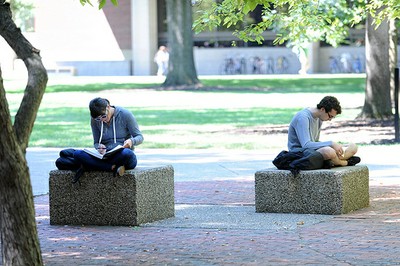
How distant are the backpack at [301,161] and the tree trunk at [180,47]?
31.6 meters

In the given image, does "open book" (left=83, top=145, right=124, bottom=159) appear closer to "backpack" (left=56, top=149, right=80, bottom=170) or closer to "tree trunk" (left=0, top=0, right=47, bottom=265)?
"backpack" (left=56, top=149, right=80, bottom=170)

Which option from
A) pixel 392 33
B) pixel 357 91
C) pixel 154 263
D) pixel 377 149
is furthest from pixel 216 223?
pixel 357 91

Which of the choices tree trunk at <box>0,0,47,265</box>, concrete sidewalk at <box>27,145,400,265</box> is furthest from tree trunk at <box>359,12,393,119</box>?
tree trunk at <box>0,0,47,265</box>

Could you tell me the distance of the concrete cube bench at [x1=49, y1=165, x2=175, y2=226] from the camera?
1025cm

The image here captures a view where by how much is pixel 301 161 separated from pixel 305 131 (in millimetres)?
415

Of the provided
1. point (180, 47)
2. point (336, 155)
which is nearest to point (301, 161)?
point (336, 155)

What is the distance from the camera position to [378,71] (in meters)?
23.8

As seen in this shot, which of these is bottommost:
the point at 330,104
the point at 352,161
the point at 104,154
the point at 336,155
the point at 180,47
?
the point at 352,161

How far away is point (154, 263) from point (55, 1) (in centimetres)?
5489

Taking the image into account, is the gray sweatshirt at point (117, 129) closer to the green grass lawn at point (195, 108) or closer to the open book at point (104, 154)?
the open book at point (104, 154)

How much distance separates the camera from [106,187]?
10.3m

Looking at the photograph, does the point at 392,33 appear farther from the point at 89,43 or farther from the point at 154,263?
the point at 89,43

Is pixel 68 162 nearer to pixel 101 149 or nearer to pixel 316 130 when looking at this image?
pixel 101 149

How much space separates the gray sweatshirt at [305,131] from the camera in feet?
36.4
